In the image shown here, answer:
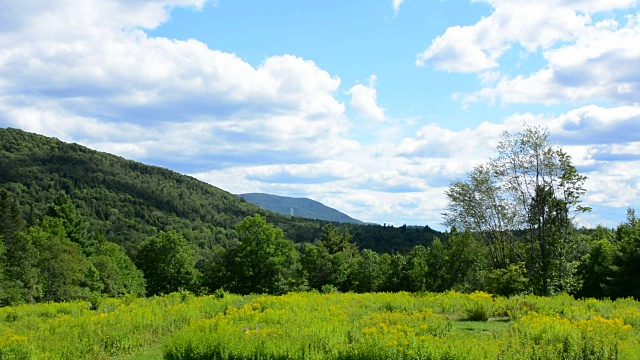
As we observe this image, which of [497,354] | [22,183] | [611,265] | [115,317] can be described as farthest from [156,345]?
[22,183]

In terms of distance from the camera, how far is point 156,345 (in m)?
13.5

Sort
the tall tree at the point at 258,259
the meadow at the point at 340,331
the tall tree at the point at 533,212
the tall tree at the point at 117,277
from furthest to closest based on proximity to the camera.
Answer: the tall tree at the point at 117,277 → the tall tree at the point at 258,259 → the tall tree at the point at 533,212 → the meadow at the point at 340,331

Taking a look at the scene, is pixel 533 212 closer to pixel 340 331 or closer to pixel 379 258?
pixel 340 331

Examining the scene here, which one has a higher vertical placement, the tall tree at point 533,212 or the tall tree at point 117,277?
the tall tree at point 533,212

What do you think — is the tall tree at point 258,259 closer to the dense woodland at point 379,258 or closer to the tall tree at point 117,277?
the dense woodland at point 379,258

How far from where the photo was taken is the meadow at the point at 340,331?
8609 mm

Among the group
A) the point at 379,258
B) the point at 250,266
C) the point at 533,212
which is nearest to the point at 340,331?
the point at 533,212

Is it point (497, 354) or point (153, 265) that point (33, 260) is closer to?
point (153, 265)

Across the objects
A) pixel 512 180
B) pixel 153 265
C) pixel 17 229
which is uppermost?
pixel 512 180

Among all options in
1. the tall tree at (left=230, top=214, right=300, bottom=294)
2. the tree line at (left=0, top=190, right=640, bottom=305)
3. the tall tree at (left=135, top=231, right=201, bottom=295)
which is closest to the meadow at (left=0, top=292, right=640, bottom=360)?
the tree line at (left=0, top=190, right=640, bottom=305)

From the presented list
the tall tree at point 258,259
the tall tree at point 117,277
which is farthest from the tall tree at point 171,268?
the tall tree at point 258,259

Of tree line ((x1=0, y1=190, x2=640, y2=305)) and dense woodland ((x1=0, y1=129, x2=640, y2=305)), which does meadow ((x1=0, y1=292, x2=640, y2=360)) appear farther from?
tree line ((x1=0, y1=190, x2=640, y2=305))

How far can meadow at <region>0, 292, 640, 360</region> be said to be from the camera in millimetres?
8609

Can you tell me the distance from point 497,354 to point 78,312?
53.4 ft
